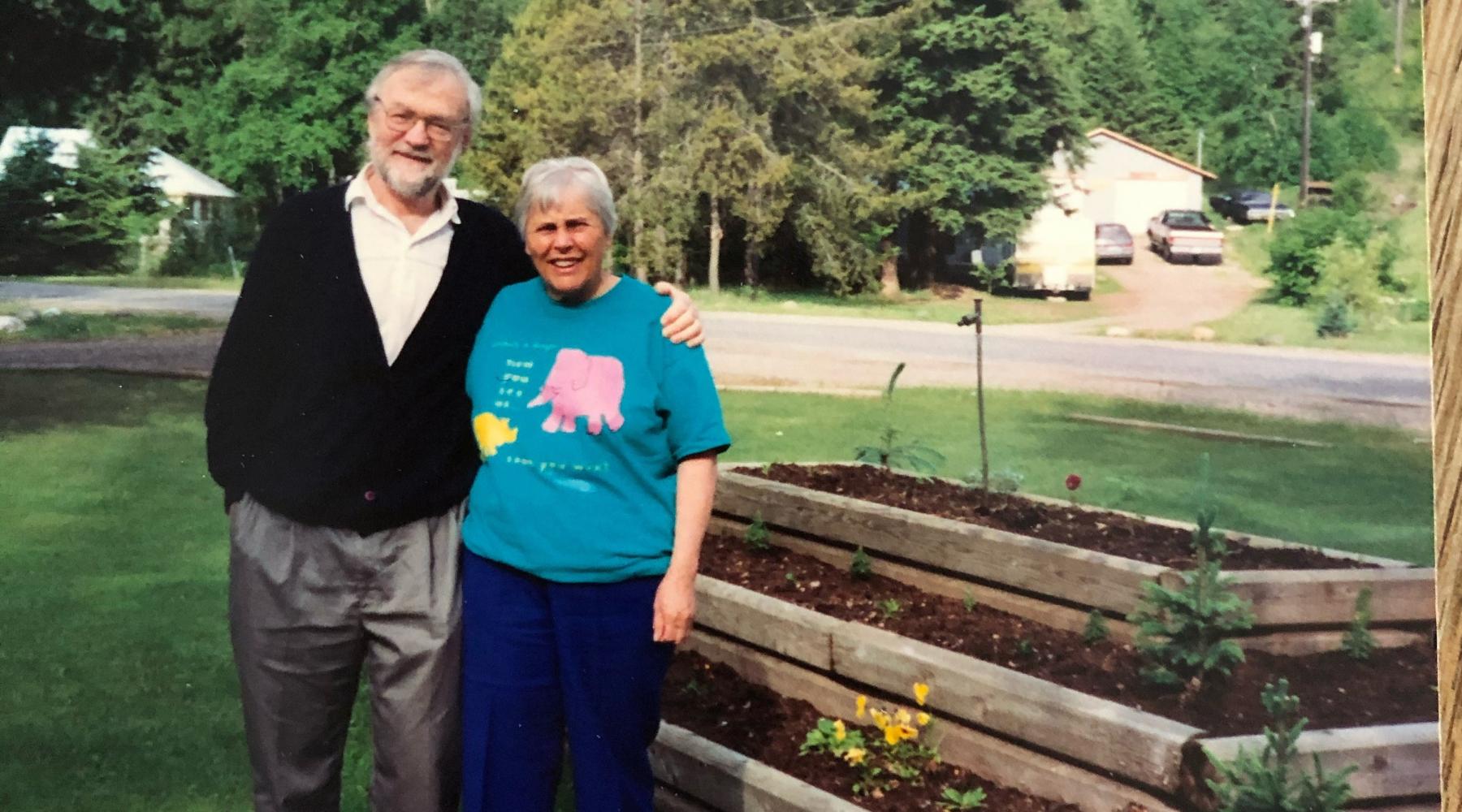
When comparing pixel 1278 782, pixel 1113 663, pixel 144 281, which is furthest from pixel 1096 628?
pixel 144 281

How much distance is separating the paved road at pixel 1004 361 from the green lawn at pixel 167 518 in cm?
5

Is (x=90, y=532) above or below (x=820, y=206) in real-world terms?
below

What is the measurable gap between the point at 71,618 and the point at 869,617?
2.04 metres

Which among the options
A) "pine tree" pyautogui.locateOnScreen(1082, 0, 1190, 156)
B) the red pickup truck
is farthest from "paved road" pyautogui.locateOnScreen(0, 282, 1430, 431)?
"pine tree" pyautogui.locateOnScreen(1082, 0, 1190, 156)

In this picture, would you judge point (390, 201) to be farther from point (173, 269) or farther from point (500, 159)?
point (173, 269)

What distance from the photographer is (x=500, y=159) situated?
3.25m

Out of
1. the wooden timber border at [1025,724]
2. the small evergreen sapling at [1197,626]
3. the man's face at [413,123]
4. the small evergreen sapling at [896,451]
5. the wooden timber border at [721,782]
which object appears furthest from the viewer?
the small evergreen sapling at [896,451]

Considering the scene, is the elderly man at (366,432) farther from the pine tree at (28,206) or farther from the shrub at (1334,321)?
the shrub at (1334,321)

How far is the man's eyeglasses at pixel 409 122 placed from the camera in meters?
2.38

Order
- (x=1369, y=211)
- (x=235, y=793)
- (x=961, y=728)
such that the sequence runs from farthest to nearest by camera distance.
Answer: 1. (x=235, y=793)
2. (x=961, y=728)
3. (x=1369, y=211)

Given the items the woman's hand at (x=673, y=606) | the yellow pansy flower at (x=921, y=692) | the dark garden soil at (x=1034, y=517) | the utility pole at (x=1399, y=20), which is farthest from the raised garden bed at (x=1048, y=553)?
the woman's hand at (x=673, y=606)

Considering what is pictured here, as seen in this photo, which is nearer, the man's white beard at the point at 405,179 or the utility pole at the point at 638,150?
the man's white beard at the point at 405,179

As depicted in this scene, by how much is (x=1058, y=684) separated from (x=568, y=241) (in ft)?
4.95

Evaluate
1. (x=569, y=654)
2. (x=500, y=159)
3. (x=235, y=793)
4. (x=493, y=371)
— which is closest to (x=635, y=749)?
(x=569, y=654)
